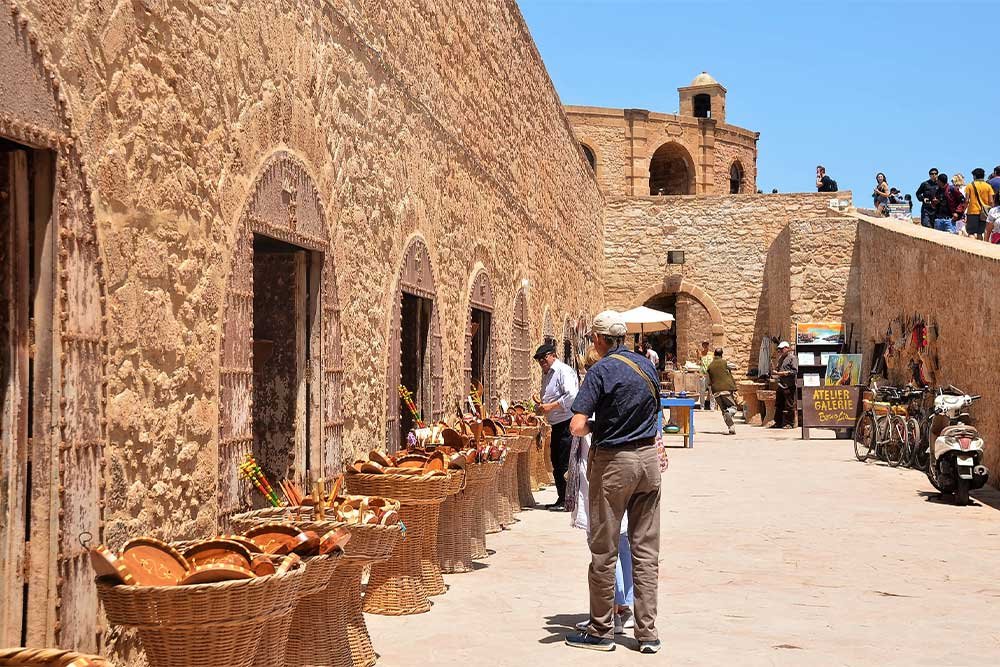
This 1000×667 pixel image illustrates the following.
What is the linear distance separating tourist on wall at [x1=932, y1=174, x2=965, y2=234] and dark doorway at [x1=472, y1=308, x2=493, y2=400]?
1122cm

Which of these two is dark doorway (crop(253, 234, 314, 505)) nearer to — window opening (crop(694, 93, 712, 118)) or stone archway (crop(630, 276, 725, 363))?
stone archway (crop(630, 276, 725, 363))

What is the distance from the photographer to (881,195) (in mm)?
25797

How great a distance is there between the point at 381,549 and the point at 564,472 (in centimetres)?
546

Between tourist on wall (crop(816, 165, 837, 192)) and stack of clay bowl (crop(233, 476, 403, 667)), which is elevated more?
tourist on wall (crop(816, 165, 837, 192))

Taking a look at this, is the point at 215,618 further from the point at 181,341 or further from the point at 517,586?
the point at 517,586

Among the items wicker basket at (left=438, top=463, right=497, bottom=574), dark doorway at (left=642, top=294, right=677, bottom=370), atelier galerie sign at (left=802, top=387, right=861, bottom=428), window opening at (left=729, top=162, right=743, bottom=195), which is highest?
window opening at (left=729, top=162, right=743, bottom=195)

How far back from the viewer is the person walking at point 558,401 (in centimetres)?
925

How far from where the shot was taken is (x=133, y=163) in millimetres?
4070

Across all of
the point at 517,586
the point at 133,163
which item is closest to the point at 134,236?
the point at 133,163

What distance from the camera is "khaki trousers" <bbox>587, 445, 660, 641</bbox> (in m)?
5.00

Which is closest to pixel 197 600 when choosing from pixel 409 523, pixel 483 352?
pixel 409 523

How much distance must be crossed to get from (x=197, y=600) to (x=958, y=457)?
28.7 feet

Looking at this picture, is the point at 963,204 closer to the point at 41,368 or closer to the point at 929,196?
the point at 929,196

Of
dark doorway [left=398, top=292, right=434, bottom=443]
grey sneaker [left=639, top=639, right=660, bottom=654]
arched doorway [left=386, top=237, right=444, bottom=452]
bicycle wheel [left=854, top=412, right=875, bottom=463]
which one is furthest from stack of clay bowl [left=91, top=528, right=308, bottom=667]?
bicycle wheel [left=854, top=412, right=875, bottom=463]
